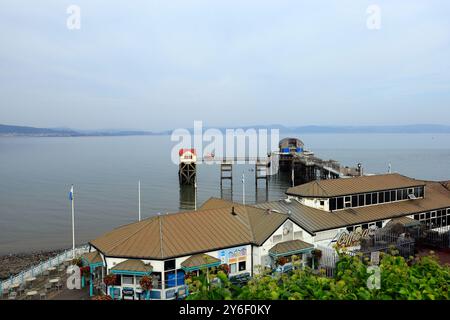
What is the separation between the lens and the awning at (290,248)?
21.5 m

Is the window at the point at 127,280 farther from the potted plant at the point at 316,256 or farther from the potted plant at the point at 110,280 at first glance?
the potted plant at the point at 316,256

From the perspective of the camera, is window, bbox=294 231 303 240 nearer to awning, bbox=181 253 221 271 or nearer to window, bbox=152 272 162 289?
awning, bbox=181 253 221 271

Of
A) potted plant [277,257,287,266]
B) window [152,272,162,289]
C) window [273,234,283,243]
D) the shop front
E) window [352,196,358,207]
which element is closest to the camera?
window [152,272,162,289]

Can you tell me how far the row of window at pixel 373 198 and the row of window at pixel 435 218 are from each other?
1.72m

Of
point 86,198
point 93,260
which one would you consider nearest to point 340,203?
point 93,260

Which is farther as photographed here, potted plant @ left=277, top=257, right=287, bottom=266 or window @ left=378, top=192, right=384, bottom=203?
window @ left=378, top=192, right=384, bottom=203

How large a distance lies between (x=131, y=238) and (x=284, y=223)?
8437mm

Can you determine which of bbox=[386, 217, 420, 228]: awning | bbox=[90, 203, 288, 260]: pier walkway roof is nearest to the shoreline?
bbox=[90, 203, 288, 260]: pier walkway roof

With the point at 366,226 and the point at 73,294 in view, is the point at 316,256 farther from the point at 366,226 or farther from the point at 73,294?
the point at 73,294

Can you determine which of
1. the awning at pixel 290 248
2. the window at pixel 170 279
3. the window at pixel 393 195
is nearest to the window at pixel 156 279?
the window at pixel 170 279

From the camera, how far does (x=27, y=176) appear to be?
3506 inches

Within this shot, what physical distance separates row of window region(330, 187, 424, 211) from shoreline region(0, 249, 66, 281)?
2406 centimetres

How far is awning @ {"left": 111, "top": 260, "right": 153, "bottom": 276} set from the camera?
60.4 ft
